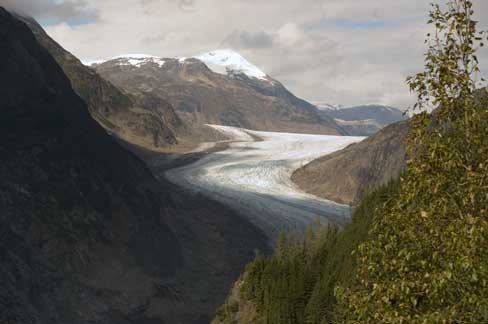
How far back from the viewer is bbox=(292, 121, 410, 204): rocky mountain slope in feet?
372

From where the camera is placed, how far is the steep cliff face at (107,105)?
151 meters

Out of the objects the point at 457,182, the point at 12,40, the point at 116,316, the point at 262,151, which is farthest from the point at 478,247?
the point at 262,151

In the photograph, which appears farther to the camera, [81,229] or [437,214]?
[81,229]

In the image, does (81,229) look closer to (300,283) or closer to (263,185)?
(300,283)

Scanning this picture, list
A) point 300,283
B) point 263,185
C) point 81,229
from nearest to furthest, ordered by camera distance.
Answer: point 300,283
point 81,229
point 263,185

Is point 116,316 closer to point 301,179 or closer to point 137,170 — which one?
point 137,170

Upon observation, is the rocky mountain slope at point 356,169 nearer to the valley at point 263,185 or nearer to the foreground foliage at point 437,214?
the valley at point 263,185

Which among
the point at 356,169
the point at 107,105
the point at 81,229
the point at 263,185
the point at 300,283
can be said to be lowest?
the point at 81,229

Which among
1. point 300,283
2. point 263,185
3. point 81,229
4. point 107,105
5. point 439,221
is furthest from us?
point 107,105

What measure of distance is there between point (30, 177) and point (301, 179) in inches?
2625

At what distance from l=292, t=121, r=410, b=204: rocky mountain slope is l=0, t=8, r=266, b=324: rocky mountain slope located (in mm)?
33280

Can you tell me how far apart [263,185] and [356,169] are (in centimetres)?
1798

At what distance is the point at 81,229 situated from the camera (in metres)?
67.1

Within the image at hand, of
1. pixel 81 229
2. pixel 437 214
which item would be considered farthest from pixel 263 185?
pixel 437 214
